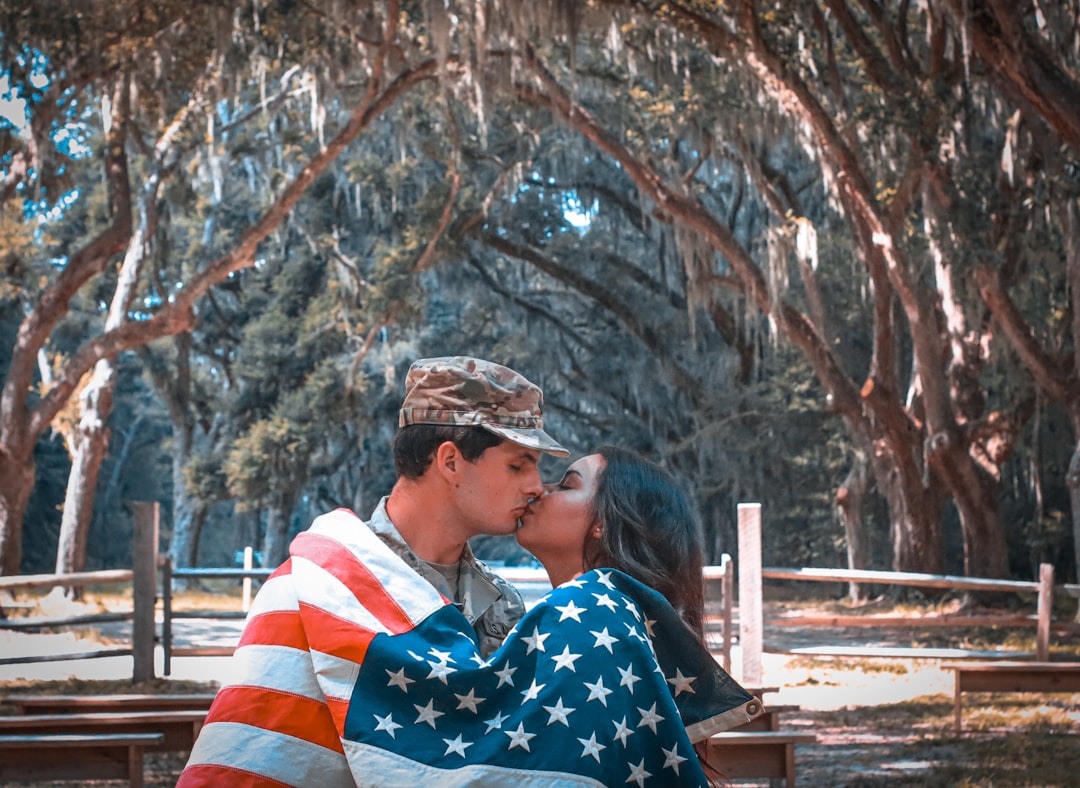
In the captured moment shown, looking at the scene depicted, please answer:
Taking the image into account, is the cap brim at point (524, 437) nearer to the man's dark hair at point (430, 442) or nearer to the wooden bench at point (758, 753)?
the man's dark hair at point (430, 442)

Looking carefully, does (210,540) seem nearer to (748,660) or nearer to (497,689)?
(748,660)

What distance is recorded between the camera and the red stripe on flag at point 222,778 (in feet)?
5.57

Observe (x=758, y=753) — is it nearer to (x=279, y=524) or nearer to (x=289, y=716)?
(x=289, y=716)

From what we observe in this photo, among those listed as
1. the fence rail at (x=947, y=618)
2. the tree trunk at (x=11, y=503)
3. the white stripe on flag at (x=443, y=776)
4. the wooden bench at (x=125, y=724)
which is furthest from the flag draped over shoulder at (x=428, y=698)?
the tree trunk at (x=11, y=503)

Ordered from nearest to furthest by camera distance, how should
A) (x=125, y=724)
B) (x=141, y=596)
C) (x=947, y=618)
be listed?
(x=125, y=724) → (x=141, y=596) → (x=947, y=618)

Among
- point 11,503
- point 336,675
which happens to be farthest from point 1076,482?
point 336,675

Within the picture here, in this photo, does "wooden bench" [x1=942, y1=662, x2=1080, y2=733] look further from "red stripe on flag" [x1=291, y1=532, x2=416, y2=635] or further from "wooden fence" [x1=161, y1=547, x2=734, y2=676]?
"red stripe on flag" [x1=291, y1=532, x2=416, y2=635]

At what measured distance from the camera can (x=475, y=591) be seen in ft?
7.41

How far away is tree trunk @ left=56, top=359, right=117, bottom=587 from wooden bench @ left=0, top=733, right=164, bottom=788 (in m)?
12.3

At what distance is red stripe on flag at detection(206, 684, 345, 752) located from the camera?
1727 millimetres

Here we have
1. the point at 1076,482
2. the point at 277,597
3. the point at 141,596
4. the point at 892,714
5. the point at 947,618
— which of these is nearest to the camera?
the point at 277,597

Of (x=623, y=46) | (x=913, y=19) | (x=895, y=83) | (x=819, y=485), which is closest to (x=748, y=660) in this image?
(x=895, y=83)

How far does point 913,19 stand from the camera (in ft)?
48.7

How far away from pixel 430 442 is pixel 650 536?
0.42m
